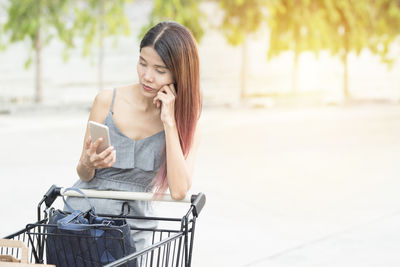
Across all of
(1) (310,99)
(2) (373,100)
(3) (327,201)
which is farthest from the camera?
(2) (373,100)

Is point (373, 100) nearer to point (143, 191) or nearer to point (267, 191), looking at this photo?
point (267, 191)

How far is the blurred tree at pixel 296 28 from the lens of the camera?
985 inches

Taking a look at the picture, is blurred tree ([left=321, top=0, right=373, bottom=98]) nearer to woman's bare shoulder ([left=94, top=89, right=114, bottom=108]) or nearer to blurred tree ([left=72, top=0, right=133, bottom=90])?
blurred tree ([left=72, top=0, right=133, bottom=90])

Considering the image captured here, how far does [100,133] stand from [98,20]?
20.6m

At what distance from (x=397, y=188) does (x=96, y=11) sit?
52.5ft

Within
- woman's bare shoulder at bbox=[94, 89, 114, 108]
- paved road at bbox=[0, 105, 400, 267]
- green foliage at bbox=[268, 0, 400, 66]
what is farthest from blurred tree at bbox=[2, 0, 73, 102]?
woman's bare shoulder at bbox=[94, 89, 114, 108]

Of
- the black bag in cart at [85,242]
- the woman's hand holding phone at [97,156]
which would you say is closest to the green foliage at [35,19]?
the woman's hand holding phone at [97,156]

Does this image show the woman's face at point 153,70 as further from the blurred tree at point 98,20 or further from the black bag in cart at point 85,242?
the blurred tree at point 98,20

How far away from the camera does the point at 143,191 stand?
294 cm

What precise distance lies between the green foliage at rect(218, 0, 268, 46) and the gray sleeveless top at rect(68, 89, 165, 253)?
21557 mm

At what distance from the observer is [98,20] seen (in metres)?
22.7

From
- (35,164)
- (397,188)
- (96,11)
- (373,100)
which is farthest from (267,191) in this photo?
(373,100)

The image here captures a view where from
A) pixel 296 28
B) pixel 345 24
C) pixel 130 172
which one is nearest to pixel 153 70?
pixel 130 172

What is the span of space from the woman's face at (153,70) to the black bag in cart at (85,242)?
541 mm
